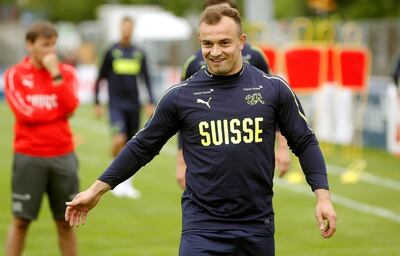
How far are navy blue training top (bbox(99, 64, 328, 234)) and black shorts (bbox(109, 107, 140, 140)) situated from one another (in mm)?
8496

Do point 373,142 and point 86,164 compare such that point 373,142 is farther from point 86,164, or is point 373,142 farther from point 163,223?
point 163,223

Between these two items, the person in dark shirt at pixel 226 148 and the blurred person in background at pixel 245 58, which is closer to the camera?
the person in dark shirt at pixel 226 148

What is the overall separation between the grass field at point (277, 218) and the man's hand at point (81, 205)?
14.4 ft

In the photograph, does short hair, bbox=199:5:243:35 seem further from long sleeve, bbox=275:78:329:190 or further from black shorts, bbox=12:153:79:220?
black shorts, bbox=12:153:79:220

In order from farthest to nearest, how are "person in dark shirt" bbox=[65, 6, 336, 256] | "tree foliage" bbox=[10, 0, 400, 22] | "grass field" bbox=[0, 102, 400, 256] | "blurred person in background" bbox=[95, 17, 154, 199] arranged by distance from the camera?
"tree foliage" bbox=[10, 0, 400, 22]
"blurred person in background" bbox=[95, 17, 154, 199]
"grass field" bbox=[0, 102, 400, 256]
"person in dark shirt" bbox=[65, 6, 336, 256]

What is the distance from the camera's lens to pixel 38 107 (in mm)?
8461

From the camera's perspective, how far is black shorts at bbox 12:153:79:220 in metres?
8.46

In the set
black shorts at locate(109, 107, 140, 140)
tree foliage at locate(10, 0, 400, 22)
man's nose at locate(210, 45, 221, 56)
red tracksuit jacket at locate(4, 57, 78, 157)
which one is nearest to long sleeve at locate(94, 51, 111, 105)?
black shorts at locate(109, 107, 140, 140)

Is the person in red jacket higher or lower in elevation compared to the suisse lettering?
lower

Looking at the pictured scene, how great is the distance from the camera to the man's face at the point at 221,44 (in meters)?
5.70

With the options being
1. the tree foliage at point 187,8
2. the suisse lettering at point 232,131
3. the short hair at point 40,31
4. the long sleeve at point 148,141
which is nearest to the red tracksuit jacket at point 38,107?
the short hair at point 40,31

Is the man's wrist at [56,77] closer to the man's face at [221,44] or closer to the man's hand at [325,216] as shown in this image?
the man's face at [221,44]

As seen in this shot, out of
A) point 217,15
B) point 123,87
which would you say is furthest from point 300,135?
point 123,87

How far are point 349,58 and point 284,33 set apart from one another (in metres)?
8.75
